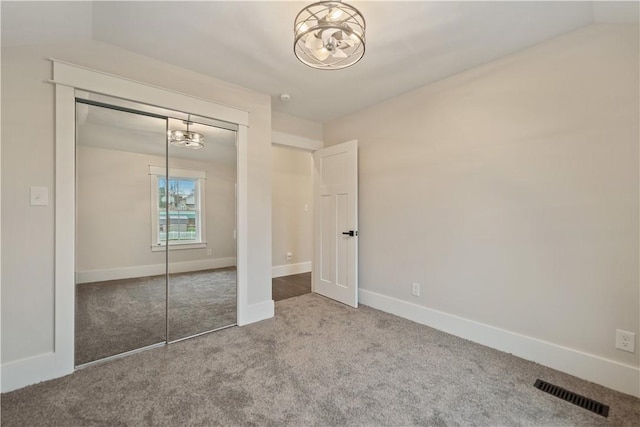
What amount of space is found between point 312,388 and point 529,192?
2184mm

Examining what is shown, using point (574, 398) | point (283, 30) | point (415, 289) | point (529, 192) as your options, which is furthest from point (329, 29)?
point (574, 398)

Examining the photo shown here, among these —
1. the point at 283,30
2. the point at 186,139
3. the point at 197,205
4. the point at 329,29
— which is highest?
the point at 283,30

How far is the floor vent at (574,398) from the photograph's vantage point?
1.61 meters

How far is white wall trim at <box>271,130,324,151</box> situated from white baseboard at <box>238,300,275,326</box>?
6.38 ft

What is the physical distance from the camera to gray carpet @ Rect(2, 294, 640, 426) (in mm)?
1536

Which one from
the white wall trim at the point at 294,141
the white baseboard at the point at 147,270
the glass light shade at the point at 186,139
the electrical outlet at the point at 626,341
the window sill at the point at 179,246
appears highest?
the white wall trim at the point at 294,141

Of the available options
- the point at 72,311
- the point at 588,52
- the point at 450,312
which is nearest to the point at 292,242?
the point at 450,312

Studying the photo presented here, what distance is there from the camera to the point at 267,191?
3.01 meters

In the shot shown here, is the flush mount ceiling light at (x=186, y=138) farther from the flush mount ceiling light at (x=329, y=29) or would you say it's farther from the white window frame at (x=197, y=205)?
the flush mount ceiling light at (x=329, y=29)

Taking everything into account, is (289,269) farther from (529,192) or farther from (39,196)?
(529,192)

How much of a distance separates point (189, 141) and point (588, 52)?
322 centimetres

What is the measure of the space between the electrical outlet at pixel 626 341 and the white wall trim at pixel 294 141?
3.39m

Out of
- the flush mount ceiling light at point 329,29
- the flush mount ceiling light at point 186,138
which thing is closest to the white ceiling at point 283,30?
the flush mount ceiling light at point 329,29

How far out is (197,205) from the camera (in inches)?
107
